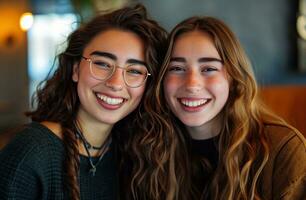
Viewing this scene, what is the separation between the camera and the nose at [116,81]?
5.49 feet

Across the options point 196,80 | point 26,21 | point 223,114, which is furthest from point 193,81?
point 26,21

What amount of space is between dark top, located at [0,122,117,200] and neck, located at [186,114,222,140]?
48 cm

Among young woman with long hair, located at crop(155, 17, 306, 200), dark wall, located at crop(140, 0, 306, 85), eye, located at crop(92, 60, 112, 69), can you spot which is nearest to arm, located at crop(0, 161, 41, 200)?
eye, located at crop(92, 60, 112, 69)

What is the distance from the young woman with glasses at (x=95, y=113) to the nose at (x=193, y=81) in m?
0.18

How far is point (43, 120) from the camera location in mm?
1752

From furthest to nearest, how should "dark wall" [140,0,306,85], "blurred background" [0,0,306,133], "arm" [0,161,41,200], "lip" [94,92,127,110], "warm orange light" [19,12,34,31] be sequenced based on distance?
"warm orange light" [19,12,34,31] → "dark wall" [140,0,306,85] → "blurred background" [0,0,306,133] → "lip" [94,92,127,110] → "arm" [0,161,41,200]

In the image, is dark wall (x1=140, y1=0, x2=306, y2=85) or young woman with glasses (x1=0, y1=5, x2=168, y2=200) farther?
dark wall (x1=140, y1=0, x2=306, y2=85)

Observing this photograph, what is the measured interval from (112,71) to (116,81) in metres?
0.05

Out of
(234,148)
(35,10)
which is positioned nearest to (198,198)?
(234,148)

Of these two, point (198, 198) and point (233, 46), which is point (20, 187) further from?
point (233, 46)

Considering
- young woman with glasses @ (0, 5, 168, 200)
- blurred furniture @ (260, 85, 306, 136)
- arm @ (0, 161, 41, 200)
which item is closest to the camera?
arm @ (0, 161, 41, 200)

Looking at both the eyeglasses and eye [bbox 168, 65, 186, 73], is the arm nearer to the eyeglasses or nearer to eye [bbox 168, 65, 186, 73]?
the eyeglasses

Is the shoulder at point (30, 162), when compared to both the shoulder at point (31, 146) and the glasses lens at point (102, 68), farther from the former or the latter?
the glasses lens at point (102, 68)

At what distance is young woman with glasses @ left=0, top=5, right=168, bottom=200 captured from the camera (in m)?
1.59
